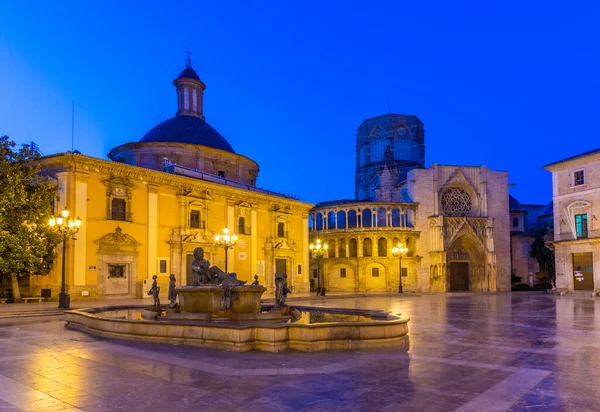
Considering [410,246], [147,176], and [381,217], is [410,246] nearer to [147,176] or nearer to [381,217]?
[381,217]

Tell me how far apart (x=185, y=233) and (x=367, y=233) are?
66.1ft

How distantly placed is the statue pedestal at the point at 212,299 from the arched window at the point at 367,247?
1385 inches

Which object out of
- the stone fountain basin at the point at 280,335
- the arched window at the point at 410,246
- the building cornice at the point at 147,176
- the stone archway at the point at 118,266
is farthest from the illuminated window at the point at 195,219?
the stone fountain basin at the point at 280,335

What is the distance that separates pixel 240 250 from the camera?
36.4m

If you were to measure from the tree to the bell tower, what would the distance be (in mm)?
20715

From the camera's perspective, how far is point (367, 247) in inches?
1877

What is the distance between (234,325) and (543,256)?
164 ft

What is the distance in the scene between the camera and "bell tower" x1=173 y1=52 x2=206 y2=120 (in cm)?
4616

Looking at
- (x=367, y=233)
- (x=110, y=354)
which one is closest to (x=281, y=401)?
(x=110, y=354)

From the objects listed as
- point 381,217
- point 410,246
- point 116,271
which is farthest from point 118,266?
point 410,246

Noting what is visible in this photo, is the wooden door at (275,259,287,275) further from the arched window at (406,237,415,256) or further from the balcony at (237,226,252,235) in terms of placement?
the arched window at (406,237,415,256)

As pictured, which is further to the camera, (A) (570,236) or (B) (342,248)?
(B) (342,248)

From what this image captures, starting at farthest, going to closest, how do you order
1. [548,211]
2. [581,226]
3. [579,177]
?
[548,211] → [579,177] → [581,226]

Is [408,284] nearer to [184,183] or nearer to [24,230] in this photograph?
[184,183]
